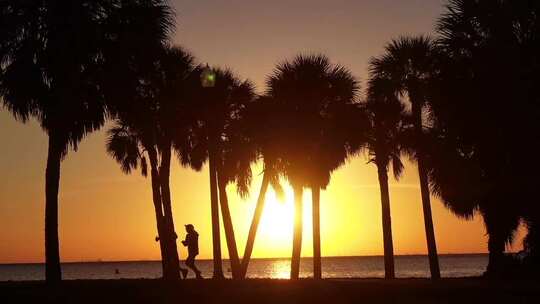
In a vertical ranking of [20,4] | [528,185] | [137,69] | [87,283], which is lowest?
[87,283]

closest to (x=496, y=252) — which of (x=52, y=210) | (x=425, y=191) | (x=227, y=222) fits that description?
(x=425, y=191)

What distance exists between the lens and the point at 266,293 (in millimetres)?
19062

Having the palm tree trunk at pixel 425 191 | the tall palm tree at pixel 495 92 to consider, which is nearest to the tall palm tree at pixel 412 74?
the palm tree trunk at pixel 425 191

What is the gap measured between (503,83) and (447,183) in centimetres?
1228

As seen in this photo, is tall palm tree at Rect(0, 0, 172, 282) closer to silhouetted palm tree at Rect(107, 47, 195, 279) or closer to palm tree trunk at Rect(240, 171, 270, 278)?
silhouetted palm tree at Rect(107, 47, 195, 279)

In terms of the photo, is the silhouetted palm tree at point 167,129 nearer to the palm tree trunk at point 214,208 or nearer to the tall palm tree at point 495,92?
the palm tree trunk at point 214,208

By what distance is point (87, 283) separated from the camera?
2170 centimetres

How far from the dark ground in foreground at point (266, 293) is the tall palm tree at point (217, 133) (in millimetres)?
17346

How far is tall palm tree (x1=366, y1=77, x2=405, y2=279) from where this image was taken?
39.7 m

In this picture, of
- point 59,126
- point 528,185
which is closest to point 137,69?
point 59,126

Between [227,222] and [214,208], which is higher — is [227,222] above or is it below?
below

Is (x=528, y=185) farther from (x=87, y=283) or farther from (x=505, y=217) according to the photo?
(x=87, y=283)

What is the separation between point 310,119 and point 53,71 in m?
15.4

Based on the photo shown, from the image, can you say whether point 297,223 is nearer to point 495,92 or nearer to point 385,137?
point 385,137
